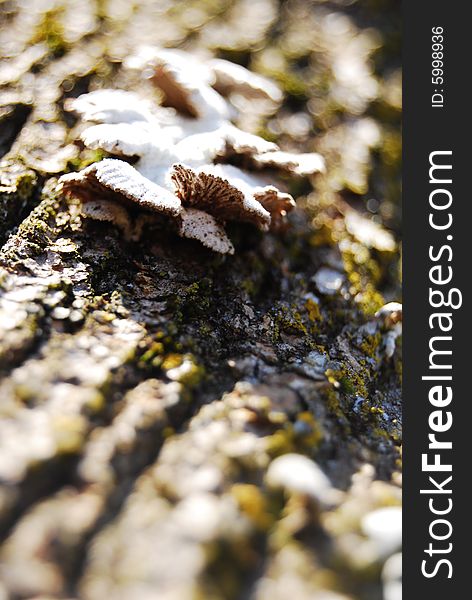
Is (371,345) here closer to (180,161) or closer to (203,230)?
(203,230)

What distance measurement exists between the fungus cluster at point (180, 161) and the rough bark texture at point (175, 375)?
268 millimetres

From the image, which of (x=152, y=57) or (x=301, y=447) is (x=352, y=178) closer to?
(x=152, y=57)

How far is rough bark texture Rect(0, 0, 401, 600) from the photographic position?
71.1 inches

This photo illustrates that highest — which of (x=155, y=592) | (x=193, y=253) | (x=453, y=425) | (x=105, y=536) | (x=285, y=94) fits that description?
(x=285, y=94)

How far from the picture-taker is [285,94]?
3992 mm

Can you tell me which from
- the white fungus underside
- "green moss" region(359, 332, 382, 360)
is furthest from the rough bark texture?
the white fungus underside

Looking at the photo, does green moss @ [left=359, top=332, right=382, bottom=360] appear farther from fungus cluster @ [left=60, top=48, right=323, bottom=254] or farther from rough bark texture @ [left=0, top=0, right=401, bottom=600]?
fungus cluster @ [left=60, top=48, right=323, bottom=254]

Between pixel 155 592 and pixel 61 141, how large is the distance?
7.87 feet

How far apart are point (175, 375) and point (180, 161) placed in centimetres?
103

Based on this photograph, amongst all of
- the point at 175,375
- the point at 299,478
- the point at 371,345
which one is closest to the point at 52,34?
the point at 175,375

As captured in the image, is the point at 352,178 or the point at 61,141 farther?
the point at 352,178

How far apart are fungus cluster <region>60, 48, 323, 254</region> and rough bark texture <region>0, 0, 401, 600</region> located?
0.88ft

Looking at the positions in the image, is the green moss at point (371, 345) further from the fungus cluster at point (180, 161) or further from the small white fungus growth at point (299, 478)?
the small white fungus growth at point (299, 478)

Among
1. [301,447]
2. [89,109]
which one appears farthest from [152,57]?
[301,447]
